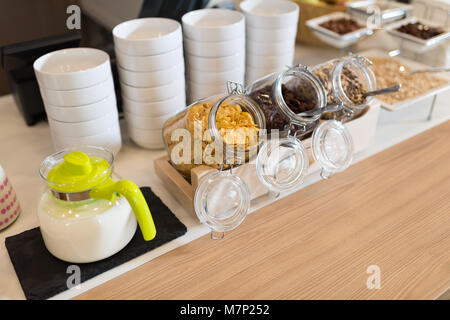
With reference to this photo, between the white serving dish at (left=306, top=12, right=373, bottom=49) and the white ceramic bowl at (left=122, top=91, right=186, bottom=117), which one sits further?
the white serving dish at (left=306, top=12, right=373, bottom=49)

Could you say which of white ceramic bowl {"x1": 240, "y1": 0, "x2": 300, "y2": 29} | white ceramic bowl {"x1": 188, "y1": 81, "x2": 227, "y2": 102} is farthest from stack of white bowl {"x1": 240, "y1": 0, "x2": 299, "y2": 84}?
white ceramic bowl {"x1": 188, "y1": 81, "x2": 227, "y2": 102}

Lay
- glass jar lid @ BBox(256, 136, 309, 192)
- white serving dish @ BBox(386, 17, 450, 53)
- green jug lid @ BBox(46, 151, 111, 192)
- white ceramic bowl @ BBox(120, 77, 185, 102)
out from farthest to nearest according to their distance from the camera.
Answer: white serving dish @ BBox(386, 17, 450, 53) < white ceramic bowl @ BBox(120, 77, 185, 102) < glass jar lid @ BBox(256, 136, 309, 192) < green jug lid @ BBox(46, 151, 111, 192)

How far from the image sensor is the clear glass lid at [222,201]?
696 mm

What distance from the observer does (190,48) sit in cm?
91

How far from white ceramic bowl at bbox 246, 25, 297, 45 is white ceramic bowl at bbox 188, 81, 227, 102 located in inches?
5.4

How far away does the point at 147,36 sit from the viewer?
0.90m

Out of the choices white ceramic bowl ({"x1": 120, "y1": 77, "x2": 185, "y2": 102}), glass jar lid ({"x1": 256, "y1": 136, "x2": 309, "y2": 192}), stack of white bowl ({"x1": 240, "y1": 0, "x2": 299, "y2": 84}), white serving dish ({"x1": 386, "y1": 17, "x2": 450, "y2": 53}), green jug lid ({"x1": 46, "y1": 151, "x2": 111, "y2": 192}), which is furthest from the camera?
white serving dish ({"x1": 386, "y1": 17, "x2": 450, "y2": 53})

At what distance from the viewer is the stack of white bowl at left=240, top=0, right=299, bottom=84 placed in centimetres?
95

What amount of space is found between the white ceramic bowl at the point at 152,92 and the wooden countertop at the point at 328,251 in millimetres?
306

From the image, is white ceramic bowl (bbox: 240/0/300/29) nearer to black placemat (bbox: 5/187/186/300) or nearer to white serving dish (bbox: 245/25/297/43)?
white serving dish (bbox: 245/25/297/43)

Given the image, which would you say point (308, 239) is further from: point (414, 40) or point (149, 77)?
point (414, 40)

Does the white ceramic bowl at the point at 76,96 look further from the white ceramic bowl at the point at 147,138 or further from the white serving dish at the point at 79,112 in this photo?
the white ceramic bowl at the point at 147,138

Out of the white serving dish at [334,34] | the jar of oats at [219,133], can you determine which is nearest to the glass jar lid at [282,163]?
the jar of oats at [219,133]
